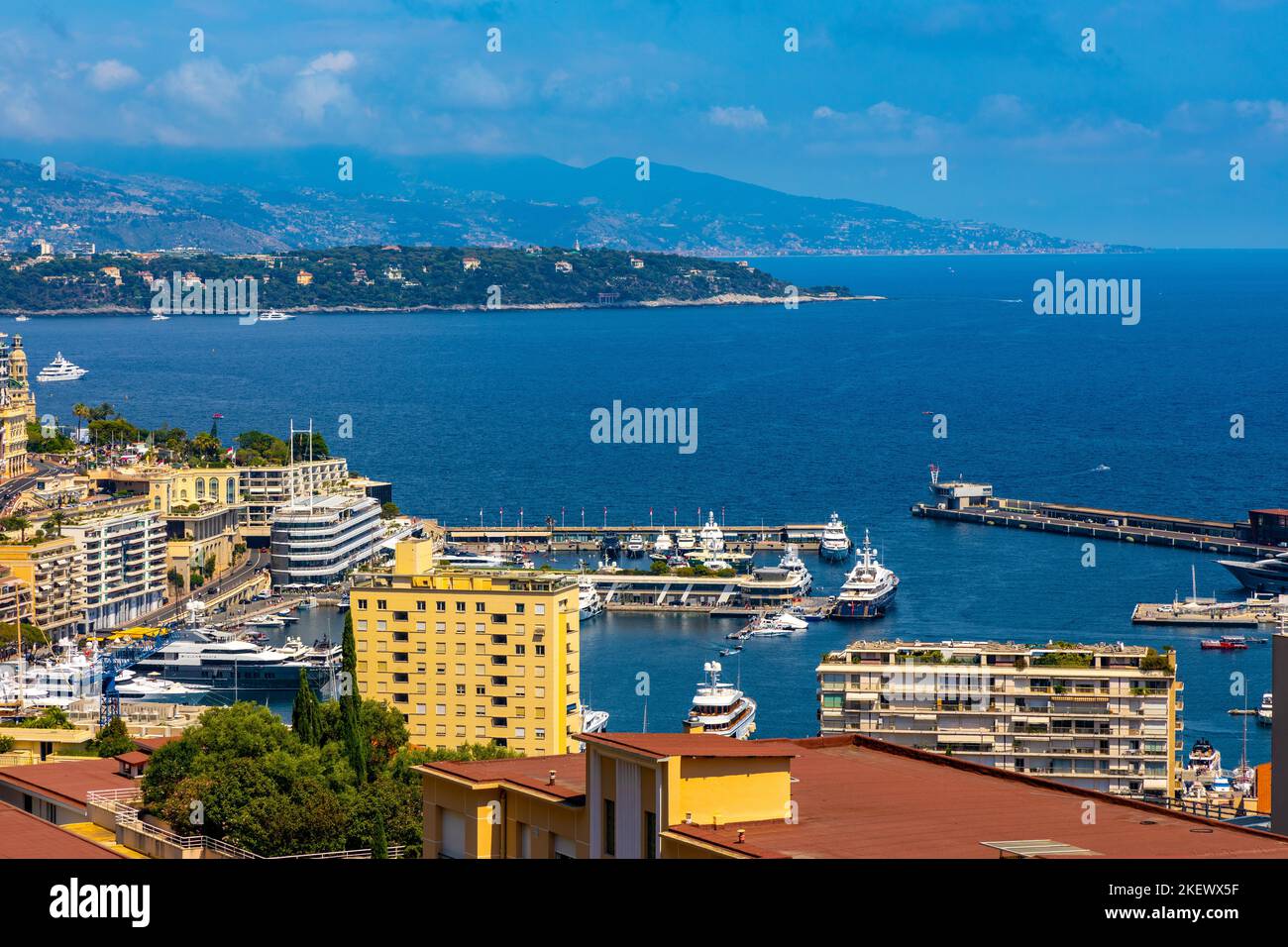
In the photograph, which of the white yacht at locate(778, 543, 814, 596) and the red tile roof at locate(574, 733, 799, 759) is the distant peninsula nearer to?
the white yacht at locate(778, 543, 814, 596)

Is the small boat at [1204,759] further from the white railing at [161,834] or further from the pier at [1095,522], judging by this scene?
the pier at [1095,522]

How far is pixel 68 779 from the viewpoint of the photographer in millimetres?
12781

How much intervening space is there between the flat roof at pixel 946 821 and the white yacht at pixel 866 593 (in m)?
31.8

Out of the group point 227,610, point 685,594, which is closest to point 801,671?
point 685,594

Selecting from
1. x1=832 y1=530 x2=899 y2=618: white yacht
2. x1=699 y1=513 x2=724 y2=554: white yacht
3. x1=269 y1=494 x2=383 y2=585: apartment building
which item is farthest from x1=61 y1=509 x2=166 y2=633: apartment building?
x1=832 y1=530 x2=899 y2=618: white yacht

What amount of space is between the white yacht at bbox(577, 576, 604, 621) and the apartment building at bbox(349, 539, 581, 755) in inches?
562

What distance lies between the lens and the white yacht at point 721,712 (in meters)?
26.4

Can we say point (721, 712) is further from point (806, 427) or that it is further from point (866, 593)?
point (806, 427)

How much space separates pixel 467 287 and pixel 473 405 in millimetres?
83248

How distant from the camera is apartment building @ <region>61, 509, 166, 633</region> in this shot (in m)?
38.3

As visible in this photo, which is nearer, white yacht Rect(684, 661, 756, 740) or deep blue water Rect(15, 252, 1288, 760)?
white yacht Rect(684, 661, 756, 740)

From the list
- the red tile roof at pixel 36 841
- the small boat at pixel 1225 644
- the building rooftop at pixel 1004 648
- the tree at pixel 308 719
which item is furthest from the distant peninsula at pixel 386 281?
the red tile roof at pixel 36 841

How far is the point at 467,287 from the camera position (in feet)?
537

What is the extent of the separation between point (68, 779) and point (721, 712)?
15.1m
